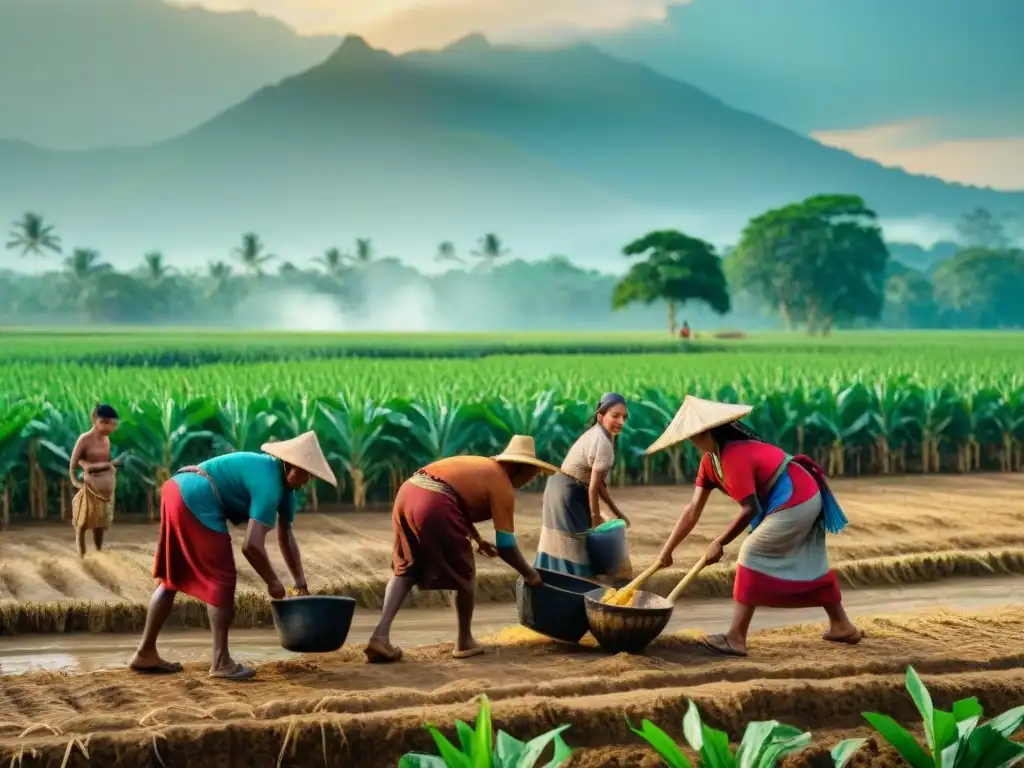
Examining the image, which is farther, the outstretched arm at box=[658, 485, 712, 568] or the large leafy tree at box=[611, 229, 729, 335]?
the large leafy tree at box=[611, 229, 729, 335]

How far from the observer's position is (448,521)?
21.1ft

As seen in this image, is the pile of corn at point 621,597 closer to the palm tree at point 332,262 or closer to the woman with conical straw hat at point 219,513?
the woman with conical straw hat at point 219,513

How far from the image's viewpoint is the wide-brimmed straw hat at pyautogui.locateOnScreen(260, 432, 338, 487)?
19.8 ft

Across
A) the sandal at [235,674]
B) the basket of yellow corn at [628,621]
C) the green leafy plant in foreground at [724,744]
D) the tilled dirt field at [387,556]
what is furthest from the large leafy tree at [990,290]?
the green leafy plant in foreground at [724,744]

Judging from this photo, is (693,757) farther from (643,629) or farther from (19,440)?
(19,440)

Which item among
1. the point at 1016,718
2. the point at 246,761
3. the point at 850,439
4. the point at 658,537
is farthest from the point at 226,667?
the point at 850,439

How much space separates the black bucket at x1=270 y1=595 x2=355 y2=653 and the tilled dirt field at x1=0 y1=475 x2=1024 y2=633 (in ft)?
7.20

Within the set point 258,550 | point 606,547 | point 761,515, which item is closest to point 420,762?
point 258,550

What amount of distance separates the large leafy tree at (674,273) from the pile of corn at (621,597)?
6552 centimetres

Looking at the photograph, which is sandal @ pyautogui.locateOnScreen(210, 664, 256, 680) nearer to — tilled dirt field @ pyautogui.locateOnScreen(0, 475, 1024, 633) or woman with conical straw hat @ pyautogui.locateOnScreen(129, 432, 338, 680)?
woman with conical straw hat @ pyautogui.locateOnScreen(129, 432, 338, 680)

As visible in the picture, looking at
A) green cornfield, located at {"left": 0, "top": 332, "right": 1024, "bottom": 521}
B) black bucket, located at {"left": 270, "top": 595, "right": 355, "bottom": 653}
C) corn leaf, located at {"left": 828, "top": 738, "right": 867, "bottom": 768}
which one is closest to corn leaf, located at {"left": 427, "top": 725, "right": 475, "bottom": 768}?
corn leaf, located at {"left": 828, "top": 738, "right": 867, "bottom": 768}

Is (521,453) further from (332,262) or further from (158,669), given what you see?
(332,262)

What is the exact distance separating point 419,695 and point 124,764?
1317 mm

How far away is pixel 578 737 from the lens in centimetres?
556
